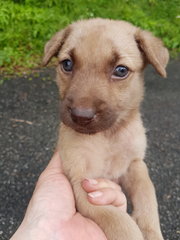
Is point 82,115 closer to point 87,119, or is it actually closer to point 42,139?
point 87,119

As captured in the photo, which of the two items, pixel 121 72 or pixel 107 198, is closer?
pixel 107 198

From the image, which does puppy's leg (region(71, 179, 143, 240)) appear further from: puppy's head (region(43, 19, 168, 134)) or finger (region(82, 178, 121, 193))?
puppy's head (region(43, 19, 168, 134))

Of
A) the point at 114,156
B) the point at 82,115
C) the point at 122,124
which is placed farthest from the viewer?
the point at 122,124

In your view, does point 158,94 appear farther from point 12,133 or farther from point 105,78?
point 105,78

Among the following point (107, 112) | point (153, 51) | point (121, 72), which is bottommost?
point (107, 112)

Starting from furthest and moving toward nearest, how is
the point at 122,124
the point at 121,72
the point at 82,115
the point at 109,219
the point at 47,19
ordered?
1. the point at 47,19
2. the point at 122,124
3. the point at 121,72
4. the point at 109,219
5. the point at 82,115

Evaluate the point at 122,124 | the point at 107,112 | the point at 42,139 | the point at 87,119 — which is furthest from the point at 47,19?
the point at 87,119
